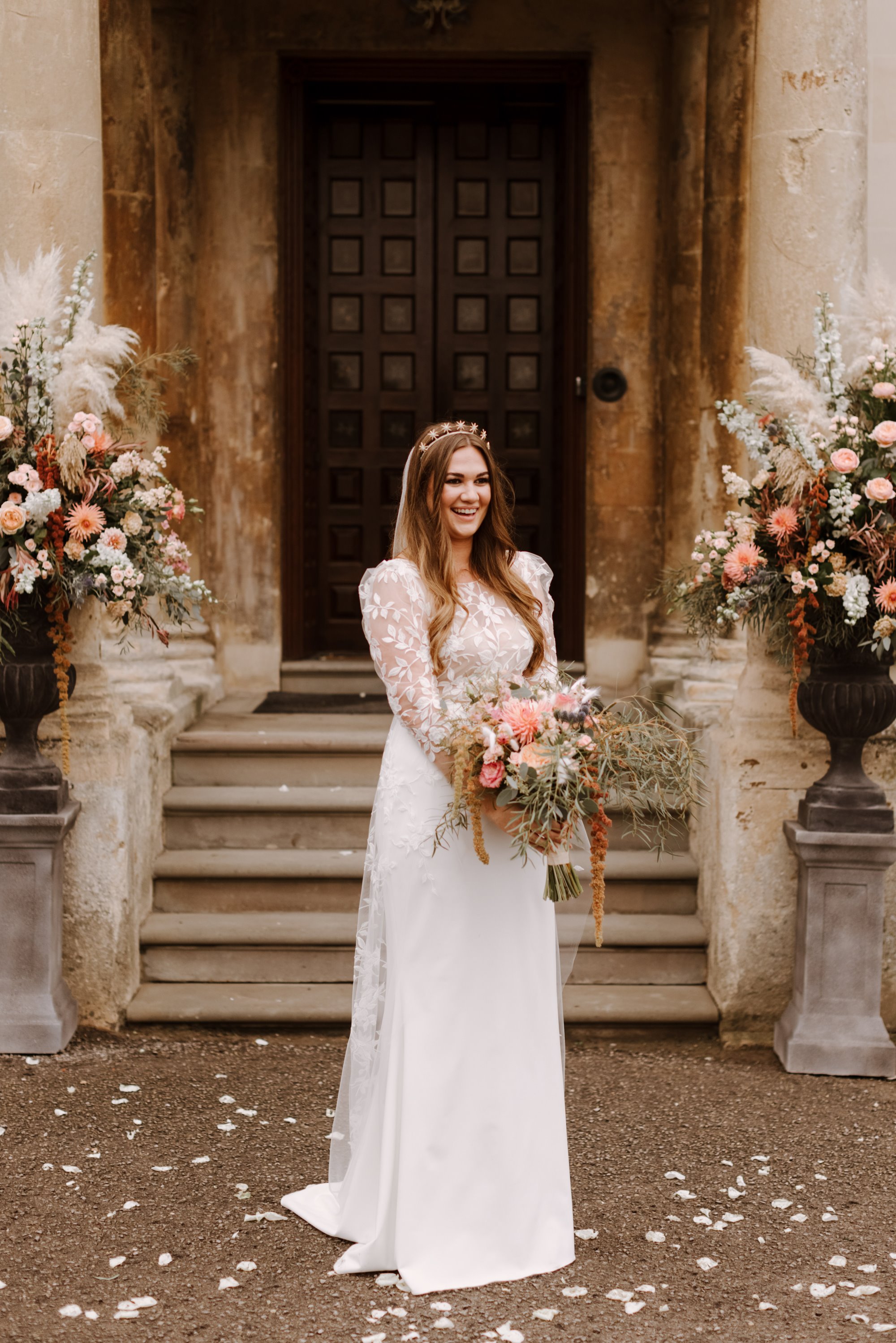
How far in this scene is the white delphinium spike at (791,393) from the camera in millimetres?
4910

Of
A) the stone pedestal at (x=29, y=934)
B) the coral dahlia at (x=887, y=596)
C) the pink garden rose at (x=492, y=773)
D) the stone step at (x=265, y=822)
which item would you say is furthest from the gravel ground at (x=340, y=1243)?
the coral dahlia at (x=887, y=596)

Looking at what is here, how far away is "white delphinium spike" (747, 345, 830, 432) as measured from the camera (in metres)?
4.91

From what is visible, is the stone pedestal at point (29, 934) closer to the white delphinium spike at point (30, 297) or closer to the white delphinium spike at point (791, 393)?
the white delphinium spike at point (30, 297)

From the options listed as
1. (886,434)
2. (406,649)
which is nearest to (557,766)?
(406,649)

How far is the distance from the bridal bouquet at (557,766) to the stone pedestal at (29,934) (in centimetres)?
224

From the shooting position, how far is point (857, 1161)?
425 cm

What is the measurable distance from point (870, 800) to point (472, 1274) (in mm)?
2497

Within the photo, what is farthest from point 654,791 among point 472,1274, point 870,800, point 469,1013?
point 870,800

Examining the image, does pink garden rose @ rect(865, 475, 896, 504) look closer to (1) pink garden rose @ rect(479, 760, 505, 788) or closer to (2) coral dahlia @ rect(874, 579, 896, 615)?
(2) coral dahlia @ rect(874, 579, 896, 615)

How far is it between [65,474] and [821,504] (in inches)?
101

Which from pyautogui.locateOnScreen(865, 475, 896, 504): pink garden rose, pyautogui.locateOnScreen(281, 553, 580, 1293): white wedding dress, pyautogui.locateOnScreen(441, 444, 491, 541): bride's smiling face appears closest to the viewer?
pyautogui.locateOnScreen(281, 553, 580, 1293): white wedding dress

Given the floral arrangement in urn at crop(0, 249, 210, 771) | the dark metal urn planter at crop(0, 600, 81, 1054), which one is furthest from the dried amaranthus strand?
the dark metal urn planter at crop(0, 600, 81, 1054)

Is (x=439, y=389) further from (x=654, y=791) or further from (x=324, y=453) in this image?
(x=654, y=791)

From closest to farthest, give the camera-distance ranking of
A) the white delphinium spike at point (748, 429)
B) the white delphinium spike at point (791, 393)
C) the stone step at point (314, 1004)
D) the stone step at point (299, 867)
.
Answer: the white delphinium spike at point (791, 393)
the white delphinium spike at point (748, 429)
the stone step at point (314, 1004)
the stone step at point (299, 867)
